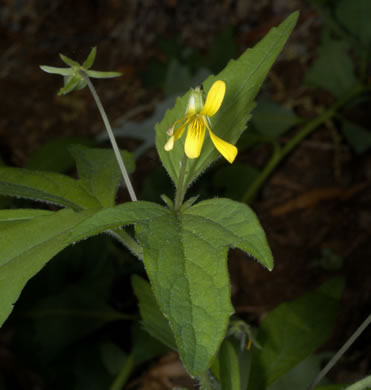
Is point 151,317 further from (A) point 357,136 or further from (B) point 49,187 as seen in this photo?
(A) point 357,136

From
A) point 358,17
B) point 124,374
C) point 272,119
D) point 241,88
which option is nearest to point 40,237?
point 241,88

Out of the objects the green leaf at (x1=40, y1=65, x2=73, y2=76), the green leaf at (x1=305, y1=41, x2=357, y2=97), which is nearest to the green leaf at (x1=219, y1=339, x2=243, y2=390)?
the green leaf at (x1=40, y1=65, x2=73, y2=76)

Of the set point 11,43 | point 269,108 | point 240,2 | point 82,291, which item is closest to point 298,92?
point 269,108

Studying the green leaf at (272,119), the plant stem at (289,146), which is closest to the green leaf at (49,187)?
the plant stem at (289,146)

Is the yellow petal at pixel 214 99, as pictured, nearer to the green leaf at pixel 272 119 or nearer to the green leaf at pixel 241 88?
the green leaf at pixel 241 88

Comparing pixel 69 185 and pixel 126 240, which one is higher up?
pixel 69 185
